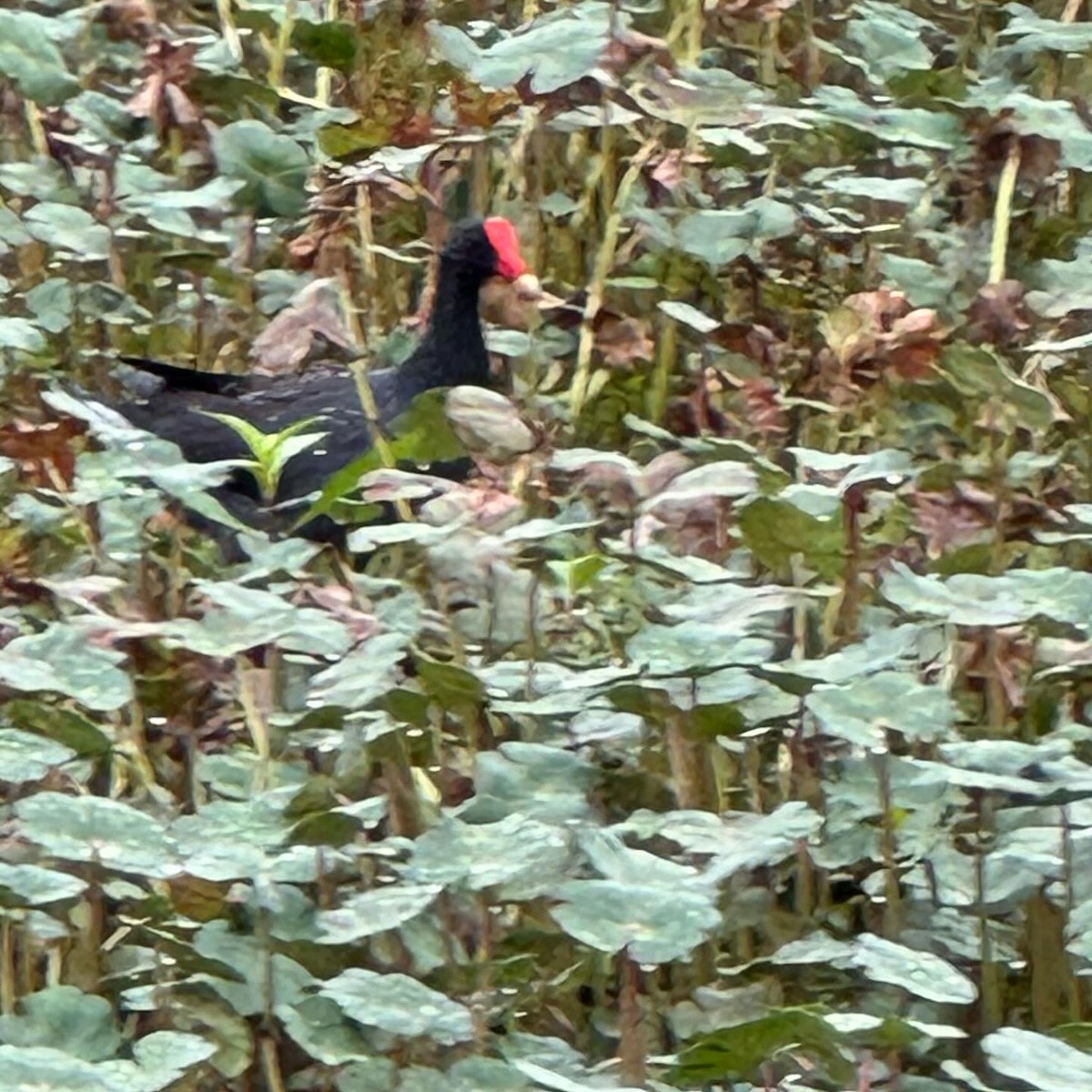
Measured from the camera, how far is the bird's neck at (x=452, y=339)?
4227mm

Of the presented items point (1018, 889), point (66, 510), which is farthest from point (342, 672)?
point (66, 510)

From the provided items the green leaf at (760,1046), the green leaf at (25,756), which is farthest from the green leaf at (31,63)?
the green leaf at (760,1046)

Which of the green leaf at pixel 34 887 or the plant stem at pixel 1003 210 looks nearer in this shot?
the green leaf at pixel 34 887

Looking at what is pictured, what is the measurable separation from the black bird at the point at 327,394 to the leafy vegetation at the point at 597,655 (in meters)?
0.17

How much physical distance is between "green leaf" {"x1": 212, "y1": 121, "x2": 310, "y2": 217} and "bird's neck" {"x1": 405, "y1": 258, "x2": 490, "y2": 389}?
56 cm

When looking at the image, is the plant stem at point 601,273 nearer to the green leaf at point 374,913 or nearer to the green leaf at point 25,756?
the green leaf at point 25,756

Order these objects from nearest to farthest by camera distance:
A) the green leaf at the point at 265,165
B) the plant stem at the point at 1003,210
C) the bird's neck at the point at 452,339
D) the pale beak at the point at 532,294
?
the plant stem at the point at 1003,210 → the pale beak at the point at 532,294 → the green leaf at the point at 265,165 → the bird's neck at the point at 452,339

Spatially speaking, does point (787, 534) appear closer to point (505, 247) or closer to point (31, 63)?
point (31, 63)

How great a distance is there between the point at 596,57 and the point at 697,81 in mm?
547

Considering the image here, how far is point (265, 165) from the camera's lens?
144 inches

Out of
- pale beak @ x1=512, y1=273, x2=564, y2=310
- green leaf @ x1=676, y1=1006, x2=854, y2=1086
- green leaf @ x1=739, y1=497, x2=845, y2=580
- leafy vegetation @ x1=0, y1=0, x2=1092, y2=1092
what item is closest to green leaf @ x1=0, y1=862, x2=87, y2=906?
leafy vegetation @ x1=0, y1=0, x2=1092, y2=1092

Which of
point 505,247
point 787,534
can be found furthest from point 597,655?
point 505,247

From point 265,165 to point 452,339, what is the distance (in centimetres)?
69

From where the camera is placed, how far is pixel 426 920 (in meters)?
2.21
